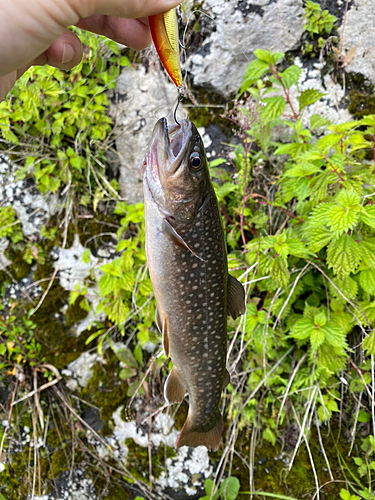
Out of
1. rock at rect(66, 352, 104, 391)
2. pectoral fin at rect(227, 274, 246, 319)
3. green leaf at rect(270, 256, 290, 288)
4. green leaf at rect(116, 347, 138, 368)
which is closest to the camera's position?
pectoral fin at rect(227, 274, 246, 319)

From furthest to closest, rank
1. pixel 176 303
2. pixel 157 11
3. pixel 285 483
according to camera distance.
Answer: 1. pixel 285 483
2. pixel 176 303
3. pixel 157 11

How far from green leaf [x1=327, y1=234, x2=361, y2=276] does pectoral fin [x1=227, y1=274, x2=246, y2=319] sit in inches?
22.1

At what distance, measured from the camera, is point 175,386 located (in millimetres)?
1693

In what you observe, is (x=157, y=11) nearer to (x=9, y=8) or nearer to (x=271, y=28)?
(x=9, y=8)

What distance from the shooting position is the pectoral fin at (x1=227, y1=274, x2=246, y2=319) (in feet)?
4.98

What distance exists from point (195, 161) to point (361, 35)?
216 cm

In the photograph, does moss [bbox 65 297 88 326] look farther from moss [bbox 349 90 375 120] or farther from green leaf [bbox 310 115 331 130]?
moss [bbox 349 90 375 120]

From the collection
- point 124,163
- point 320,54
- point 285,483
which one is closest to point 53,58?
point 124,163

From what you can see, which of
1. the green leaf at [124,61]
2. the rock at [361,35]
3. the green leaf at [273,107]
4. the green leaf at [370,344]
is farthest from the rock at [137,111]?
the green leaf at [370,344]

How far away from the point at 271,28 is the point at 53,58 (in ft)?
6.12

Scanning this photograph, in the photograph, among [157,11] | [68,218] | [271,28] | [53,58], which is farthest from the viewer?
[68,218]

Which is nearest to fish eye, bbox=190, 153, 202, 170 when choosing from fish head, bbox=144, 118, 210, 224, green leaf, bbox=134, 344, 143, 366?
fish head, bbox=144, 118, 210, 224

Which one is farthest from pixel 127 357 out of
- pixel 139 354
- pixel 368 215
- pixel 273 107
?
pixel 273 107

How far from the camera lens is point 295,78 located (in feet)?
6.45
